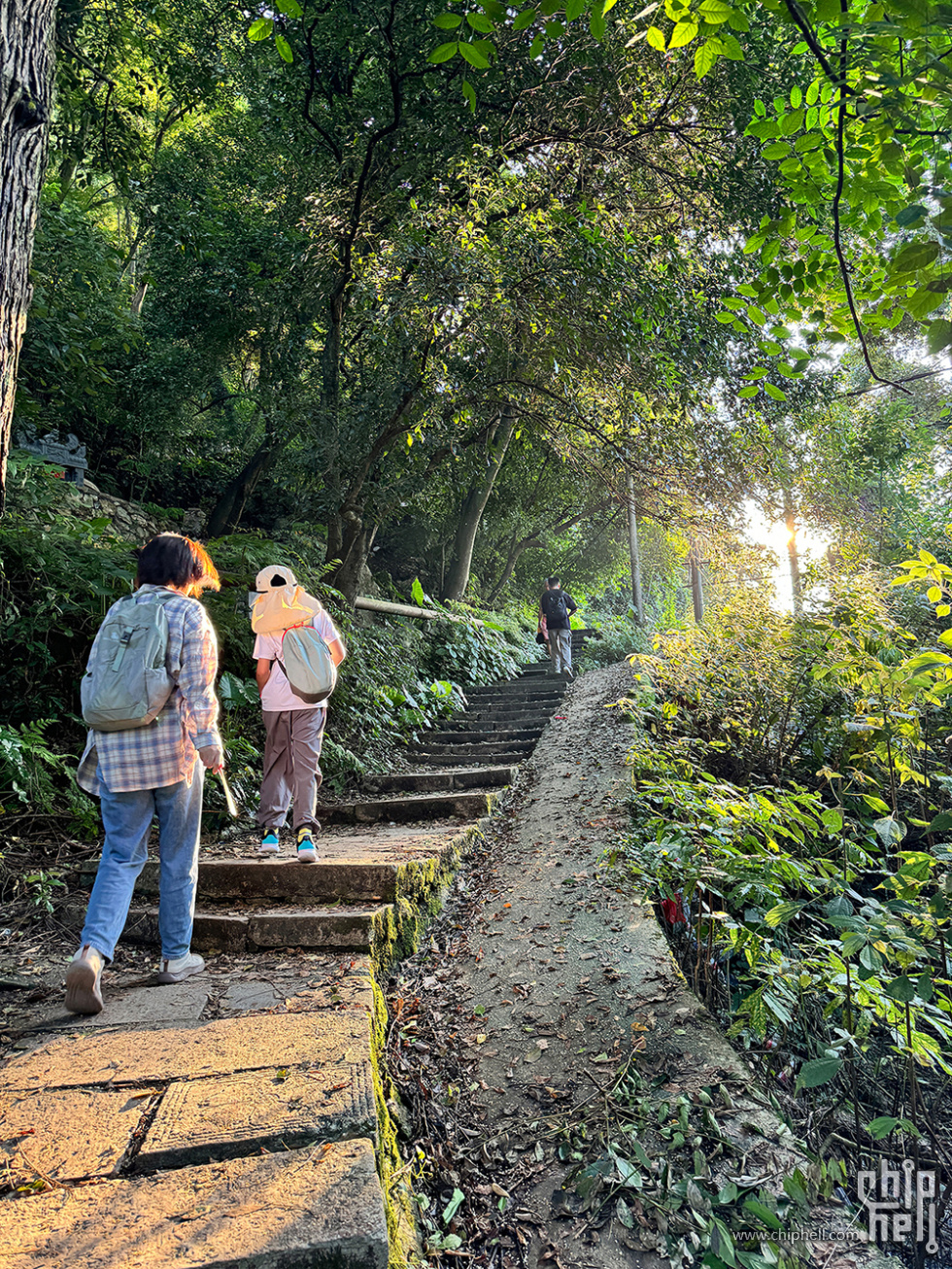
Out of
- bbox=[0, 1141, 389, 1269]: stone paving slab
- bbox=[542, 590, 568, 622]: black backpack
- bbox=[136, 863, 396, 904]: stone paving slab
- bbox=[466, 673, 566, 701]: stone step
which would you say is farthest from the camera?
bbox=[542, 590, 568, 622]: black backpack

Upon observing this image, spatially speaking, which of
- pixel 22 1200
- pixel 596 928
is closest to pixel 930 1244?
pixel 596 928

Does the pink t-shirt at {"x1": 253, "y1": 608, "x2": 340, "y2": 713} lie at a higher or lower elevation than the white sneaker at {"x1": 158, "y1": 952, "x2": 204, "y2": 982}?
higher

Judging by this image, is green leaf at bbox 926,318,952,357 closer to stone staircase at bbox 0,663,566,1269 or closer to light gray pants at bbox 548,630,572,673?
stone staircase at bbox 0,663,566,1269

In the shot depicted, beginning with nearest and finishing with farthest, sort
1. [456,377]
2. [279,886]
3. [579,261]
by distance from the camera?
[279,886]
[579,261]
[456,377]

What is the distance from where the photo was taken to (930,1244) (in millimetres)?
2248

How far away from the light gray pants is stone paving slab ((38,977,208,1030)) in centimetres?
1042

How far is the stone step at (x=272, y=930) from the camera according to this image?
124 inches

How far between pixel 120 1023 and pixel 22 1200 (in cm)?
93

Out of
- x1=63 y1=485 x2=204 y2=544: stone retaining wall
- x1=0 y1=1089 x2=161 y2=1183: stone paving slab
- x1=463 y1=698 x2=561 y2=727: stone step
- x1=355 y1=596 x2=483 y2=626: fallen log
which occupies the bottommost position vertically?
x1=0 y1=1089 x2=161 y2=1183: stone paving slab

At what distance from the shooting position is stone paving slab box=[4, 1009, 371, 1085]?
83.2 inches

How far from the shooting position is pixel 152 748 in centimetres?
284

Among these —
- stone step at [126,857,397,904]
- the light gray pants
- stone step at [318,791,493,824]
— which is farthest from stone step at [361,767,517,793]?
the light gray pants

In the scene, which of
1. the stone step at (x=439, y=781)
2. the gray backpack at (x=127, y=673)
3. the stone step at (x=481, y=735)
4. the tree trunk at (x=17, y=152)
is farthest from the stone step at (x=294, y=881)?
the stone step at (x=481, y=735)

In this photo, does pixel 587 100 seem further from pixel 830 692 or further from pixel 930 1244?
pixel 930 1244
